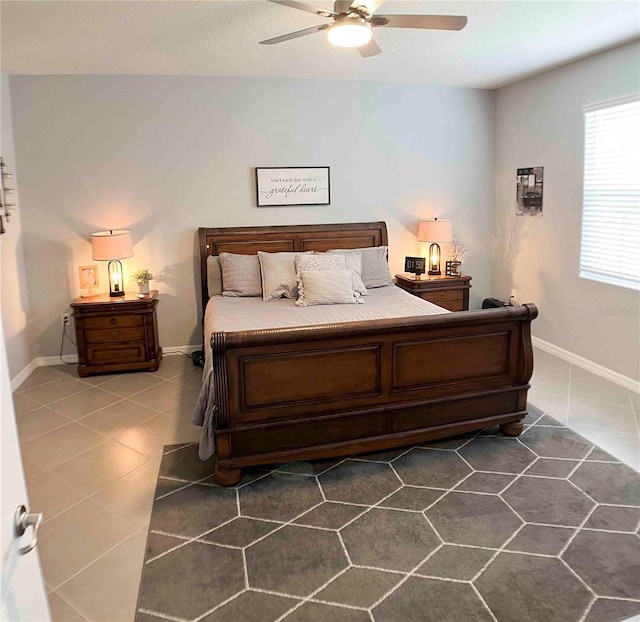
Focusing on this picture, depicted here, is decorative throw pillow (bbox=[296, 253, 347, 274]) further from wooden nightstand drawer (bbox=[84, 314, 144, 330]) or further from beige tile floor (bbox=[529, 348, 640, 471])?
beige tile floor (bbox=[529, 348, 640, 471])

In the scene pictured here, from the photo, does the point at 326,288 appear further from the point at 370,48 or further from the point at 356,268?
the point at 370,48

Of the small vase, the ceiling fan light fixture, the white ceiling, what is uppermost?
the white ceiling

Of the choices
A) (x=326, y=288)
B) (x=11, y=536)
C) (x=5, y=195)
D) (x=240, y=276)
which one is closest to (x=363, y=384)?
(x=326, y=288)

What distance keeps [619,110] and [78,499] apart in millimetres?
4575

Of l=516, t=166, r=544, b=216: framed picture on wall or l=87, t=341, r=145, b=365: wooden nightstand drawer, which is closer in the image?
A: l=87, t=341, r=145, b=365: wooden nightstand drawer

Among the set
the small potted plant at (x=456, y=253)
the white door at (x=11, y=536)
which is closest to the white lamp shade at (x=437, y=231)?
the small potted plant at (x=456, y=253)

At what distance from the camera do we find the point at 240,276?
457 centimetres

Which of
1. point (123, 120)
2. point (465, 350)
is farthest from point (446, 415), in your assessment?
point (123, 120)

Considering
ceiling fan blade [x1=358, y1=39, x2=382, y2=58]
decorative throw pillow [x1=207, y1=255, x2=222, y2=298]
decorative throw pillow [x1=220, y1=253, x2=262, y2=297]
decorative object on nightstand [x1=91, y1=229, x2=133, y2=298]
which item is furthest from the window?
decorative object on nightstand [x1=91, y1=229, x2=133, y2=298]

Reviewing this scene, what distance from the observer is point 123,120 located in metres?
4.61

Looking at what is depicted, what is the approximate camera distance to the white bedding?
3545 millimetres

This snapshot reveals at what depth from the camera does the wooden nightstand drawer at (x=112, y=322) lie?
4418 mm

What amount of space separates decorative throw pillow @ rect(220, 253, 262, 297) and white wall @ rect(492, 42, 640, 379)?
2724 millimetres

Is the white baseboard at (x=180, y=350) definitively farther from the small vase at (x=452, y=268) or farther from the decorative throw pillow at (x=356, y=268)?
the small vase at (x=452, y=268)
